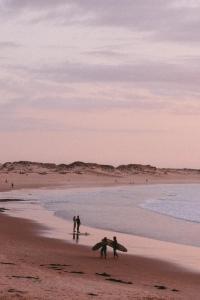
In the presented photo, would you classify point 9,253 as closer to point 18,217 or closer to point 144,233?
point 144,233

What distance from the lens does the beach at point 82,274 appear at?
16.2m

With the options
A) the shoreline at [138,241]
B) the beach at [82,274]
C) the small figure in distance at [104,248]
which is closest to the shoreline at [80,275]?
the beach at [82,274]

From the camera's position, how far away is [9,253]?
23.7 m

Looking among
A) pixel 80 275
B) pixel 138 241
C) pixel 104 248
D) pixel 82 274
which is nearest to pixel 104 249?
pixel 104 248

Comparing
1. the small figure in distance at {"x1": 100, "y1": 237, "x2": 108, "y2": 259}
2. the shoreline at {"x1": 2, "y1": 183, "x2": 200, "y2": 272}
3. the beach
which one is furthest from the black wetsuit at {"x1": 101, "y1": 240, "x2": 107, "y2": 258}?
the shoreline at {"x1": 2, "y1": 183, "x2": 200, "y2": 272}

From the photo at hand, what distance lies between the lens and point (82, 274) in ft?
65.9

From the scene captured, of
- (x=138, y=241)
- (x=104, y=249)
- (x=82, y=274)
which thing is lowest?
(x=82, y=274)

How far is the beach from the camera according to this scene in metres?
16.2

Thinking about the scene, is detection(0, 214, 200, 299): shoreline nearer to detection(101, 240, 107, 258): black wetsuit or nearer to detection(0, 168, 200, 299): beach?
detection(0, 168, 200, 299): beach

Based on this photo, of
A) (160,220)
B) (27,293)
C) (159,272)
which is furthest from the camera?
(160,220)

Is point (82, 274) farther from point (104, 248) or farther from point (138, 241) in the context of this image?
point (138, 241)

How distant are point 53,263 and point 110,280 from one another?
3853mm

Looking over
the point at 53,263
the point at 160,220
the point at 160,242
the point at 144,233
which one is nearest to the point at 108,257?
the point at 53,263

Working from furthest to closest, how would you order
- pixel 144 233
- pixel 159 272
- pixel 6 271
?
pixel 144 233 < pixel 159 272 < pixel 6 271
